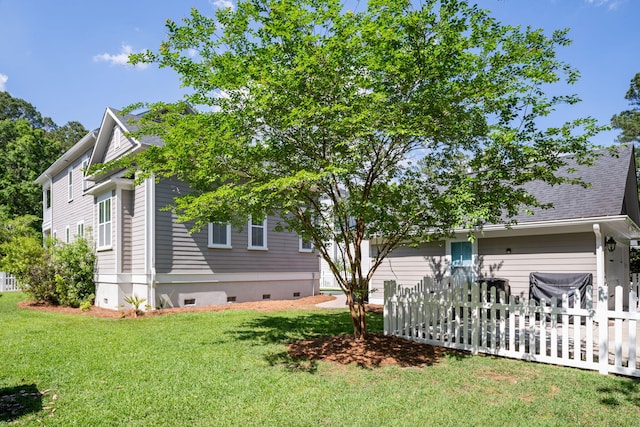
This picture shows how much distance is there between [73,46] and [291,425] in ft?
37.3

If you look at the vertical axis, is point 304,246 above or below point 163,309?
above

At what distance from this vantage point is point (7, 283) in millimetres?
20469

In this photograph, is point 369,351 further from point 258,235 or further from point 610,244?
point 258,235

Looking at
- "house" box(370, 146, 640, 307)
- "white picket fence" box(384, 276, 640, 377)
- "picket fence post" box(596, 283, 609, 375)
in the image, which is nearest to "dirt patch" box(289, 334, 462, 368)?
"white picket fence" box(384, 276, 640, 377)

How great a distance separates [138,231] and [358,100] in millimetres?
8977

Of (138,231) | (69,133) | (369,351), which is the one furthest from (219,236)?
(69,133)

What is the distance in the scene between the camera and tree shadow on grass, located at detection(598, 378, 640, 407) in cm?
440

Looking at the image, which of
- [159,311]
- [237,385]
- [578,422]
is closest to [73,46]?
[159,311]

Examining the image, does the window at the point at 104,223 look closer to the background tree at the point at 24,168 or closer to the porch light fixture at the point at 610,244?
the porch light fixture at the point at 610,244

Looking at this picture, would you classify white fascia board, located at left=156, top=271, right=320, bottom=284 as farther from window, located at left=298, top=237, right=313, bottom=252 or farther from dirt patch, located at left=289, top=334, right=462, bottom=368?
dirt patch, located at left=289, top=334, right=462, bottom=368

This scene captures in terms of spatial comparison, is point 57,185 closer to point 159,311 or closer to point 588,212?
point 159,311

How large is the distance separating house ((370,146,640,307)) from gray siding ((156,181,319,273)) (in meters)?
4.70

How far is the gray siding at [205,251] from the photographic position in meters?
11.9

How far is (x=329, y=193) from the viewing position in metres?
6.51
